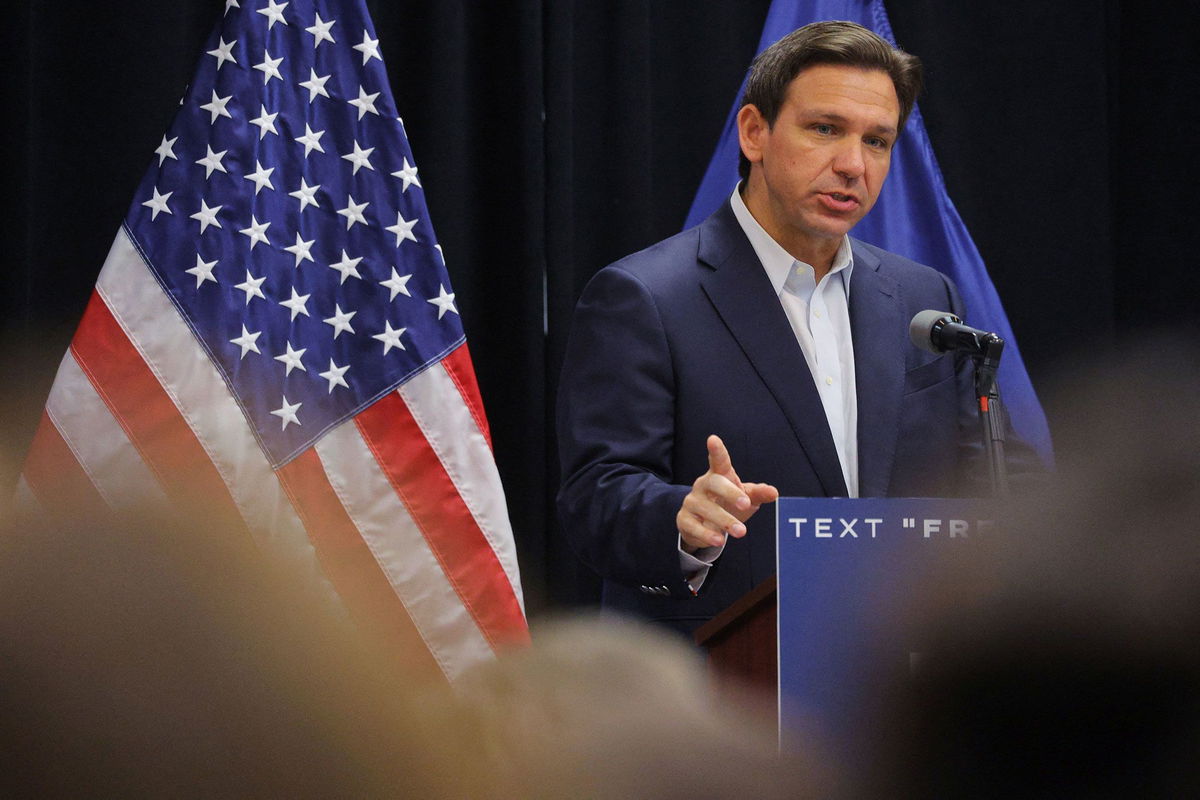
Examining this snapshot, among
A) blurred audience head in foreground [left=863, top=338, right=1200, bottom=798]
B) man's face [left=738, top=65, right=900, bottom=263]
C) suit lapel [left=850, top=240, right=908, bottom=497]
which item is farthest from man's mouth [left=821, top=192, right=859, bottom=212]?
blurred audience head in foreground [left=863, top=338, right=1200, bottom=798]

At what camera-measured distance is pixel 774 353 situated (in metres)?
2.57

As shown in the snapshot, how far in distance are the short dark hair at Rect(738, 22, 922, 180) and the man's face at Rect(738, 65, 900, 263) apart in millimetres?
19

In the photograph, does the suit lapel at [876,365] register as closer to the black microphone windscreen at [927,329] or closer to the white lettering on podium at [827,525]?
the black microphone windscreen at [927,329]

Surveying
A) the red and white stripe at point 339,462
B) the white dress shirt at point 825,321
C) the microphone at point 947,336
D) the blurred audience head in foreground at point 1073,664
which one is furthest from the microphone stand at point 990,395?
the blurred audience head in foreground at point 1073,664

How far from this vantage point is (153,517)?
0.46 meters

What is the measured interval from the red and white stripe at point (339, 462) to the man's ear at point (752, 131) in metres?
0.83

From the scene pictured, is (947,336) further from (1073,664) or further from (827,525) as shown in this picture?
(1073,664)

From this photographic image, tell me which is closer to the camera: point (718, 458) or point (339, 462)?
point (718, 458)

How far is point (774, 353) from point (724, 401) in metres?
0.14

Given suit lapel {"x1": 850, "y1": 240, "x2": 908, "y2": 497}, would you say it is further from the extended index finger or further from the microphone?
the extended index finger

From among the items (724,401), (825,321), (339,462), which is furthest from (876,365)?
(339,462)

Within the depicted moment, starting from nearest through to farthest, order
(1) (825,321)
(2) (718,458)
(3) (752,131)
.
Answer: (2) (718,458) < (1) (825,321) < (3) (752,131)

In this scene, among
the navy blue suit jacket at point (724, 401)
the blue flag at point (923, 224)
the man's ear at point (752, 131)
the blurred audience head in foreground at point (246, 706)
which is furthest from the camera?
the blue flag at point (923, 224)

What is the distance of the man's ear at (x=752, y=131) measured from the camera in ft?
9.55
